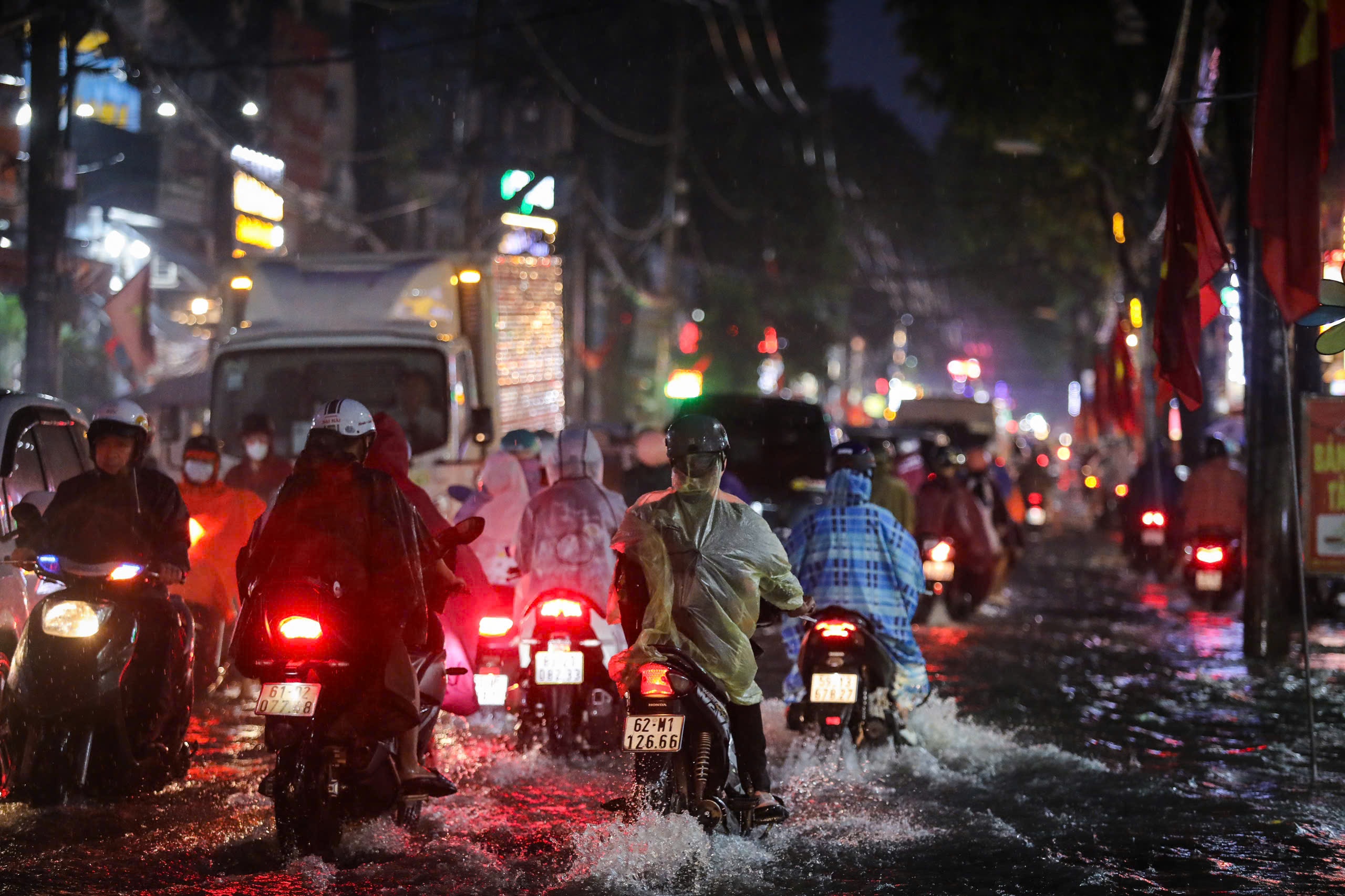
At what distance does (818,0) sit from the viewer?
165 ft

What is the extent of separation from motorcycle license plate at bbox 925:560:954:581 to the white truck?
4.25 m

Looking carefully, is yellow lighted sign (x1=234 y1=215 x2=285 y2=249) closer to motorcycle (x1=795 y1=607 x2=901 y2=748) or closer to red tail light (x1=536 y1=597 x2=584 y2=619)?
red tail light (x1=536 y1=597 x2=584 y2=619)

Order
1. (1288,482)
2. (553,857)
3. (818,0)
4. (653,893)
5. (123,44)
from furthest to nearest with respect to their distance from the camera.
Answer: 1. (818,0)
2. (123,44)
3. (1288,482)
4. (553,857)
5. (653,893)

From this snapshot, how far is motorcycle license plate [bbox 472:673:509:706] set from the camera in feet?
26.2

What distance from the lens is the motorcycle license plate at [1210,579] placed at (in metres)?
15.7

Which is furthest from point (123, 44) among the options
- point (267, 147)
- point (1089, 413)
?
point (1089, 413)

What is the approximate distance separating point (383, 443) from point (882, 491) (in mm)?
6745

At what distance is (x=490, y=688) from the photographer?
26.4 ft

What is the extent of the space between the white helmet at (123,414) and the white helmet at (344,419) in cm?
164

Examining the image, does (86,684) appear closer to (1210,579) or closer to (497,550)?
(497,550)

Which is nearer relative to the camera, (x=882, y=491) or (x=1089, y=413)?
(x=882, y=491)

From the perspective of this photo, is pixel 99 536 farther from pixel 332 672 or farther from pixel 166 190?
pixel 166 190

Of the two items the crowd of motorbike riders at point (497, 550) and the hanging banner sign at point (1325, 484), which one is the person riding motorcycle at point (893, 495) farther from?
the hanging banner sign at point (1325, 484)

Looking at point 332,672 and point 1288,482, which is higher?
point 1288,482
